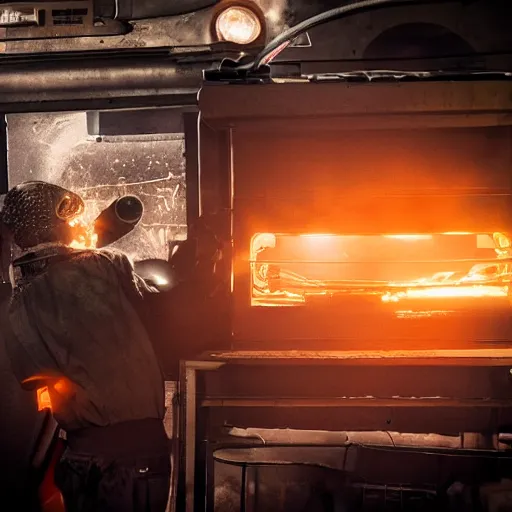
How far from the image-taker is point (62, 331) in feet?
9.69

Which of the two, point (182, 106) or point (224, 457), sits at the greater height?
point (182, 106)

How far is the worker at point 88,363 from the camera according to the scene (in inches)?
116

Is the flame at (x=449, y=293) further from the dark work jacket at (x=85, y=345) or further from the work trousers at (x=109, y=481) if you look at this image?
the work trousers at (x=109, y=481)

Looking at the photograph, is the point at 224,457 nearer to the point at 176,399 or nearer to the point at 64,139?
the point at 176,399

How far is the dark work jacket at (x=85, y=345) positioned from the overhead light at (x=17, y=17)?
2.28m

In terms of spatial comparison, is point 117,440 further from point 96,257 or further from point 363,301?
point 363,301

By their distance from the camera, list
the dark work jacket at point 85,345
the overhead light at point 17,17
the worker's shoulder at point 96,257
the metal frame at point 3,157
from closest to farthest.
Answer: the dark work jacket at point 85,345 < the worker's shoulder at point 96,257 < the overhead light at point 17,17 < the metal frame at point 3,157

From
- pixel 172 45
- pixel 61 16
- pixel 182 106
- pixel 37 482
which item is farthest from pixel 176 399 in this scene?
pixel 61 16

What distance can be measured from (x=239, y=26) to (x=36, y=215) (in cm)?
216

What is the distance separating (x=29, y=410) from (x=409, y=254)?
301 centimetres

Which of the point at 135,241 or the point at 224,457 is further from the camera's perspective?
the point at 135,241

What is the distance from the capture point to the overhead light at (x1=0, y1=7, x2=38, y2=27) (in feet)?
14.5

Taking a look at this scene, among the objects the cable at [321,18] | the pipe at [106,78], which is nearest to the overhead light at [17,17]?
the pipe at [106,78]

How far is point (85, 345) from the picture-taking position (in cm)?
294
